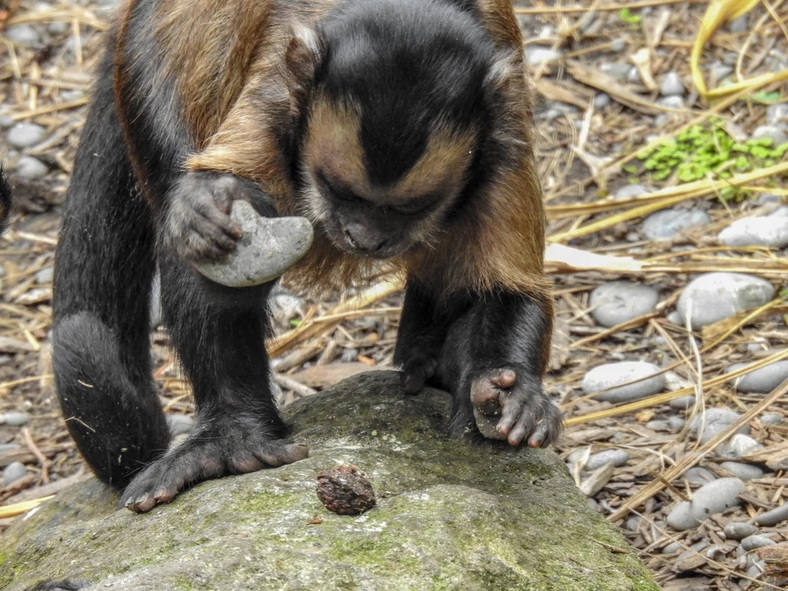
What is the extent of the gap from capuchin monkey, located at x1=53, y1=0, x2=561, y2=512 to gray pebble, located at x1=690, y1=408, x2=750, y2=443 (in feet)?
4.14

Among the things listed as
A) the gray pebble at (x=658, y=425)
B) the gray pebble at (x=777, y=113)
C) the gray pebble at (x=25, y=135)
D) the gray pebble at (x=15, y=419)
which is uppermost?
the gray pebble at (x=777, y=113)

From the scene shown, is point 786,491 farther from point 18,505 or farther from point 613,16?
point 613,16

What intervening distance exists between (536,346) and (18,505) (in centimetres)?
284

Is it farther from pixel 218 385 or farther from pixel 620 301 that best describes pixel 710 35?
pixel 218 385

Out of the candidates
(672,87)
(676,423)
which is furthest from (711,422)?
(672,87)

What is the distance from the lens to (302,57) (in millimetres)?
4203

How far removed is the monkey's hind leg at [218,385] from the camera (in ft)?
13.9

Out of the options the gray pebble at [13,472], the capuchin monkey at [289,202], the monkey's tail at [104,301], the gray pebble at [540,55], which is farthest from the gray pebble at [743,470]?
the gray pebble at [540,55]

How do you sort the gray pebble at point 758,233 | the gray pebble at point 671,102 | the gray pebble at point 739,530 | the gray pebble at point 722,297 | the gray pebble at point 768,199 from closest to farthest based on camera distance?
the gray pebble at point 739,530 → the gray pebble at point 722,297 → the gray pebble at point 758,233 → the gray pebble at point 768,199 → the gray pebble at point 671,102

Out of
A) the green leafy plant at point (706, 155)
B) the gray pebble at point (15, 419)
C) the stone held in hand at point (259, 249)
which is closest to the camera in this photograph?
the stone held in hand at point (259, 249)

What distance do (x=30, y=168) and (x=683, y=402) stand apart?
5.35 m

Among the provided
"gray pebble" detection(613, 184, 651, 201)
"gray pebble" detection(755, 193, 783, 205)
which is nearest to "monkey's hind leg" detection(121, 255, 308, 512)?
"gray pebble" detection(613, 184, 651, 201)

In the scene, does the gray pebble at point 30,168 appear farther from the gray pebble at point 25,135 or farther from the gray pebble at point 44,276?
the gray pebble at point 44,276

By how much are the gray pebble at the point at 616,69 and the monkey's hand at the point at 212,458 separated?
5.64m
